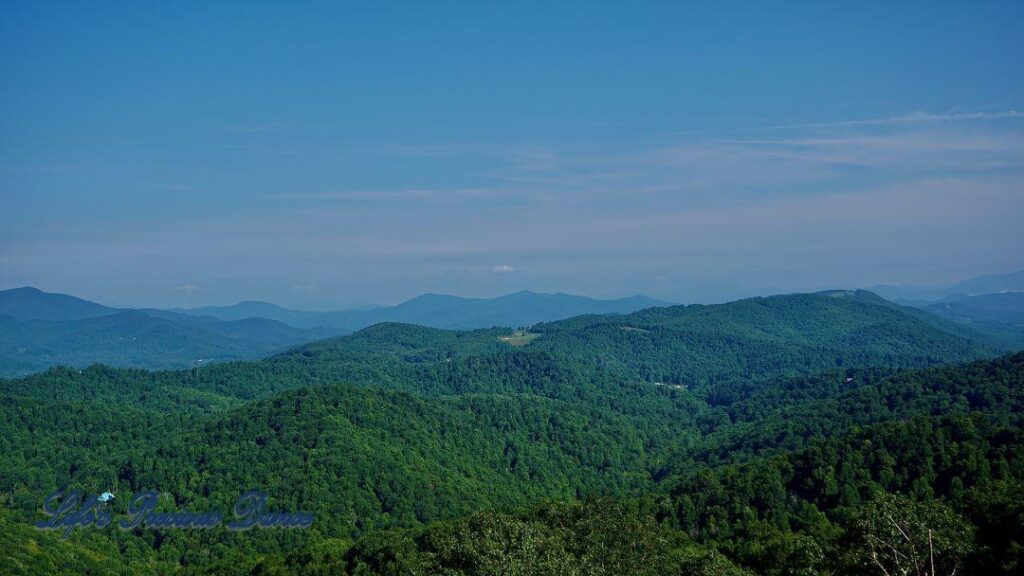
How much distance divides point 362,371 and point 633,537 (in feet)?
516

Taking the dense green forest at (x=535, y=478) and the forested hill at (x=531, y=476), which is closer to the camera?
the dense green forest at (x=535, y=478)

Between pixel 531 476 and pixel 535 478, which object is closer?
pixel 535 478

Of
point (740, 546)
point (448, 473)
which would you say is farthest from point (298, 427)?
point (740, 546)

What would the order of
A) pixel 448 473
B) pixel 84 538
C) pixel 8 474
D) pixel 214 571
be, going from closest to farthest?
pixel 214 571
pixel 84 538
pixel 8 474
pixel 448 473

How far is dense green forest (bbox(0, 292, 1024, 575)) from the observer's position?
36625 mm

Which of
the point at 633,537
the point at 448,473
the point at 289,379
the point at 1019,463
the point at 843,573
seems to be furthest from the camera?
the point at 289,379

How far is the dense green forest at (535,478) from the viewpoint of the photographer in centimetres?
3662

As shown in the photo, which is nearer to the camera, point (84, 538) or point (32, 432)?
point (84, 538)

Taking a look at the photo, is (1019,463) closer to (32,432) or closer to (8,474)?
(8,474)

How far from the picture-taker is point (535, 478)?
342 feet

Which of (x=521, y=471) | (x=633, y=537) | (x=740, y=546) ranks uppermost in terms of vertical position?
(x=633, y=537)

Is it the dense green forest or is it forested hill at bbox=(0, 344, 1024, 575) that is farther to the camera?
forested hill at bbox=(0, 344, 1024, 575)

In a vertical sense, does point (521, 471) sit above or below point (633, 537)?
below

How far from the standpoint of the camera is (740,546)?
50125 millimetres
